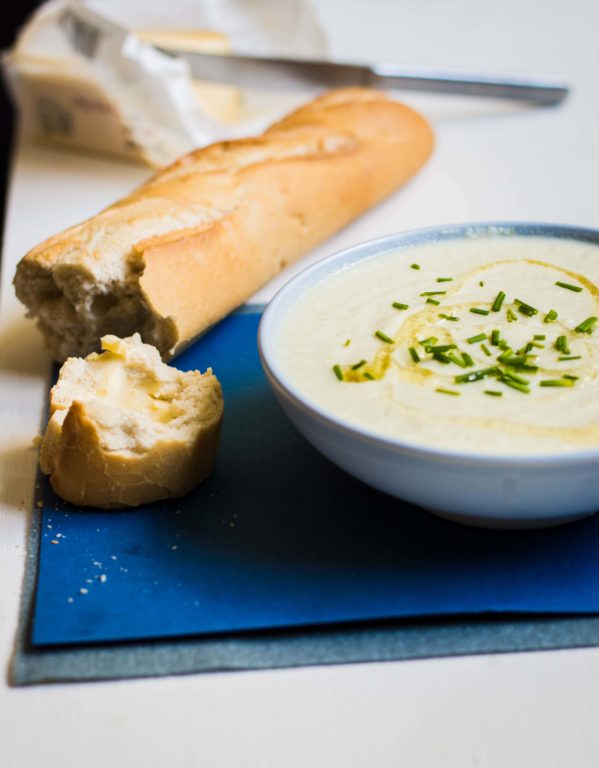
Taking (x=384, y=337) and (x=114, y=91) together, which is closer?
(x=384, y=337)

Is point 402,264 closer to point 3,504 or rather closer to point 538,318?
point 538,318

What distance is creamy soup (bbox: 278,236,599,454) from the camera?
3.62 feet

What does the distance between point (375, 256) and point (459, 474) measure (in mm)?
529

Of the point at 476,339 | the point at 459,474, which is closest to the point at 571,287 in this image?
the point at 476,339

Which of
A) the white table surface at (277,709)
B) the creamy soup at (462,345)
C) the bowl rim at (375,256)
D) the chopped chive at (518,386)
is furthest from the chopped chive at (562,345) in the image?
the white table surface at (277,709)

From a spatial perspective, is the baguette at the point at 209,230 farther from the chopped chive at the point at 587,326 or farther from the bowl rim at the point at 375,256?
the chopped chive at the point at 587,326

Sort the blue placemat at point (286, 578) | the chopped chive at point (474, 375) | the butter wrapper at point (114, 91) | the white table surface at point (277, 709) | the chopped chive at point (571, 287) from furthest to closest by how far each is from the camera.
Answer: the butter wrapper at point (114, 91), the chopped chive at point (571, 287), the chopped chive at point (474, 375), the blue placemat at point (286, 578), the white table surface at point (277, 709)

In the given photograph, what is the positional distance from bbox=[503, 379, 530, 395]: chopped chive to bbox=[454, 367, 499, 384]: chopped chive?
0.02 metres

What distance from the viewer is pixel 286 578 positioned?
3.74ft

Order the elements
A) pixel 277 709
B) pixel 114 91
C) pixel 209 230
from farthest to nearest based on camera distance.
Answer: pixel 114 91
pixel 209 230
pixel 277 709

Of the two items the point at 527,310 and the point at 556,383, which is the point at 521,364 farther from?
the point at 527,310

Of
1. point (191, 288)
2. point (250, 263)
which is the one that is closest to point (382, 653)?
point (191, 288)

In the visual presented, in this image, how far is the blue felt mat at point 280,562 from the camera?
108cm

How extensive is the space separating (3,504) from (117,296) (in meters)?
0.41
